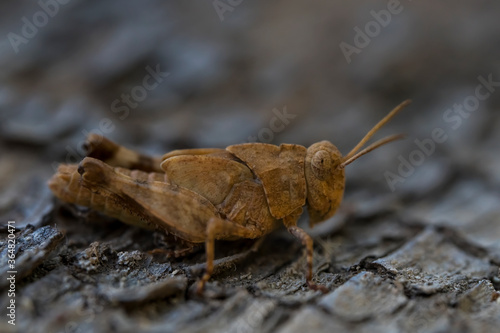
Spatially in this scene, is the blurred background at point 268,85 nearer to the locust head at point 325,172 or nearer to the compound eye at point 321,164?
the locust head at point 325,172

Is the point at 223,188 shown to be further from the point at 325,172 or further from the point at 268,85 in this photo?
the point at 268,85

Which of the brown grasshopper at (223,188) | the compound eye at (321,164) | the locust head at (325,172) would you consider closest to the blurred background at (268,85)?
the brown grasshopper at (223,188)

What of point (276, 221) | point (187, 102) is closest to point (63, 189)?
point (276, 221)

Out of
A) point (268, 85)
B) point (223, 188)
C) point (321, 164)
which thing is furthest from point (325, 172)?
point (268, 85)

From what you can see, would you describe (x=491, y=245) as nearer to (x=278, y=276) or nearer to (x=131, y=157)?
(x=278, y=276)

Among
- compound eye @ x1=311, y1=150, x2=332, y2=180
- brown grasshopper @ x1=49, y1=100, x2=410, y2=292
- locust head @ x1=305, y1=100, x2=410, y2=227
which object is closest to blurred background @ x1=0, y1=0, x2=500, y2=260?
brown grasshopper @ x1=49, y1=100, x2=410, y2=292

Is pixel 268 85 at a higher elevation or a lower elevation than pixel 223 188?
higher
